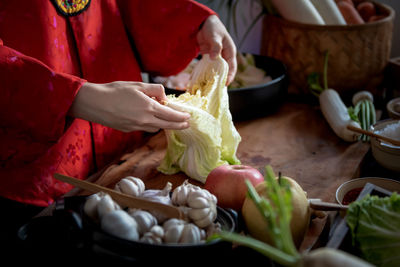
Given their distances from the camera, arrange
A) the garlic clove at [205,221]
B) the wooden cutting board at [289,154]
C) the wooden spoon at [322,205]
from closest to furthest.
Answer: the garlic clove at [205,221] → the wooden spoon at [322,205] → the wooden cutting board at [289,154]

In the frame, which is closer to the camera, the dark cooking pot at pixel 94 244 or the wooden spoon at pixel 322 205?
the dark cooking pot at pixel 94 244

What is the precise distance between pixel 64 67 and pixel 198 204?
0.77 metres

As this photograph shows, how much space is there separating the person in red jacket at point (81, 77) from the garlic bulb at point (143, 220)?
13.3 inches

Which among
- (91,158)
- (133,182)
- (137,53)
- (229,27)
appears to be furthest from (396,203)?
(229,27)

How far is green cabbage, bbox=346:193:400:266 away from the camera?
81 centimetres

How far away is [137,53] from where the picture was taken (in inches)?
69.2

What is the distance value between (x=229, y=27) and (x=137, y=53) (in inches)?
42.8

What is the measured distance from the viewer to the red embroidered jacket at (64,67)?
42.0 inches

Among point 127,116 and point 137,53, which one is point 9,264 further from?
point 137,53

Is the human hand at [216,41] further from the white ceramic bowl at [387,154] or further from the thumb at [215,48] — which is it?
the white ceramic bowl at [387,154]

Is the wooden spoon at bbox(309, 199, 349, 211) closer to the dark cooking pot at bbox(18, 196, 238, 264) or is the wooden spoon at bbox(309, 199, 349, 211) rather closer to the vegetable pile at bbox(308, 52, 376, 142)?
the dark cooking pot at bbox(18, 196, 238, 264)

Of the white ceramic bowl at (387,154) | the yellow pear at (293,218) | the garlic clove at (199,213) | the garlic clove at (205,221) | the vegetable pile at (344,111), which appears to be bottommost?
the vegetable pile at (344,111)

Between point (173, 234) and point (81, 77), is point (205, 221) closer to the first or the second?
point (173, 234)

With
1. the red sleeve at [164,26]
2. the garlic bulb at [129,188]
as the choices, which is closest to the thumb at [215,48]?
the red sleeve at [164,26]
